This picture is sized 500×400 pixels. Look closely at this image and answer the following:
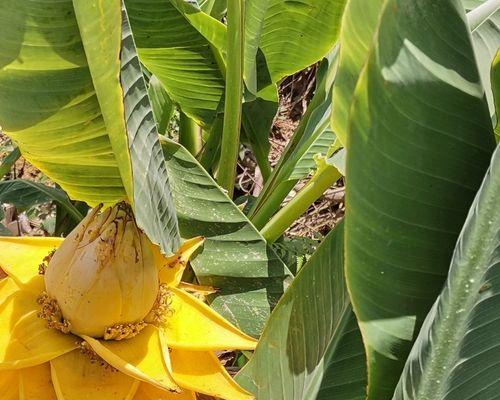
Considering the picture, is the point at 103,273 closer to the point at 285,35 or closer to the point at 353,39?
the point at 353,39

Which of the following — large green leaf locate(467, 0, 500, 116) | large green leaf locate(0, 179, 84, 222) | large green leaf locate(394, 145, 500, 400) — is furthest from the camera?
large green leaf locate(0, 179, 84, 222)

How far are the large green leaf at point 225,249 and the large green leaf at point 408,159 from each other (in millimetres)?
486

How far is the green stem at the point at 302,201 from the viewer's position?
4.16ft

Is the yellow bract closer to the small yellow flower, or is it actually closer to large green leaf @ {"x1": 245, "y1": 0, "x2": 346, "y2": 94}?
the small yellow flower

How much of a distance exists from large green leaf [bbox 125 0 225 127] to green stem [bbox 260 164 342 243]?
311 millimetres

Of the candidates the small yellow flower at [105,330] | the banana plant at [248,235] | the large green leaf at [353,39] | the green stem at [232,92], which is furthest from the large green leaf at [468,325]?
the green stem at [232,92]

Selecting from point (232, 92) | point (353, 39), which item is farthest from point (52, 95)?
point (232, 92)

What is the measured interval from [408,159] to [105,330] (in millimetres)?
424

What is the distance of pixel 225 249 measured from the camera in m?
1.19

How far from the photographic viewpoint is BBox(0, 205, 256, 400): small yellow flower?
838mm

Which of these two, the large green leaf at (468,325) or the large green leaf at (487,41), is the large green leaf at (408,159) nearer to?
the large green leaf at (468,325)

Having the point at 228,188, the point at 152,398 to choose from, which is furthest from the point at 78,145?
the point at 228,188

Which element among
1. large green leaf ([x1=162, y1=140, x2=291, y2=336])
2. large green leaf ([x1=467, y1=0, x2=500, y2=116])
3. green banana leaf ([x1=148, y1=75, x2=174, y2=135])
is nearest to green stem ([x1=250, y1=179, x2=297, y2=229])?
large green leaf ([x1=162, y1=140, x2=291, y2=336])

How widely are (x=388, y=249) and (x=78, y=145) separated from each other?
1.32ft
